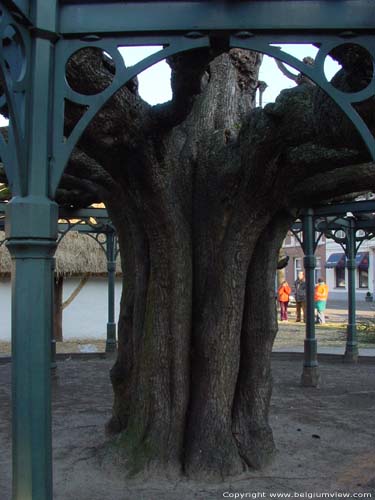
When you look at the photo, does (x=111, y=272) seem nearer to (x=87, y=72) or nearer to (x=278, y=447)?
(x=278, y=447)

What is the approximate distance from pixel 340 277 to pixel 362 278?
7.33ft

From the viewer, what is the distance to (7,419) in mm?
7566

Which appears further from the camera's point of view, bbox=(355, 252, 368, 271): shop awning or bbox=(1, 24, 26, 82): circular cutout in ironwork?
bbox=(355, 252, 368, 271): shop awning

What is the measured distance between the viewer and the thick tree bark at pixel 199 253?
4.61 metres

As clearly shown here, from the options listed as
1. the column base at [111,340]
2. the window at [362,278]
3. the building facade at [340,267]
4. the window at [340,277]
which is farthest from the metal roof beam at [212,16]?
the window at [340,277]

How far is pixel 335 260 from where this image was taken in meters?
45.2

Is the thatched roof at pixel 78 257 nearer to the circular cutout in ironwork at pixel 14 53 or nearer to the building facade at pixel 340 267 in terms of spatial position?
the circular cutout in ironwork at pixel 14 53

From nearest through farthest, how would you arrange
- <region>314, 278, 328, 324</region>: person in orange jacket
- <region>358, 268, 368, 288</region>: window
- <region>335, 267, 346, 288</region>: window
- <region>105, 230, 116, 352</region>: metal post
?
<region>105, 230, 116, 352</region>: metal post < <region>314, 278, 328, 324</region>: person in orange jacket < <region>358, 268, 368, 288</region>: window < <region>335, 267, 346, 288</region>: window

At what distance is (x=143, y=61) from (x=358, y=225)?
10225 millimetres

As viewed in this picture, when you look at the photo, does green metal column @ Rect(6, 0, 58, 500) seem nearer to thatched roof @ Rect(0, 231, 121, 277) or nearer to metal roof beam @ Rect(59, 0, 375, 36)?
metal roof beam @ Rect(59, 0, 375, 36)

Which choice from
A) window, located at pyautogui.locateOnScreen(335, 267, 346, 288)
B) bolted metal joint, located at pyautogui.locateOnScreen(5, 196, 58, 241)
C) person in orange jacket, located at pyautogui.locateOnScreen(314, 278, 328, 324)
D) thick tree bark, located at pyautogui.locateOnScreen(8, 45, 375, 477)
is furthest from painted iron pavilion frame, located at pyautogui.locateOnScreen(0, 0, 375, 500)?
window, located at pyautogui.locateOnScreen(335, 267, 346, 288)

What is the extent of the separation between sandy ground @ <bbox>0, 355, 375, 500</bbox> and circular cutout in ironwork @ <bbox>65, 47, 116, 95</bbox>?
3150 millimetres

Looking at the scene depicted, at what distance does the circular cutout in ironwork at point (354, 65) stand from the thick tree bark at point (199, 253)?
606 millimetres

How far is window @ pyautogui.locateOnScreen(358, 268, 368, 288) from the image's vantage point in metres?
44.6
